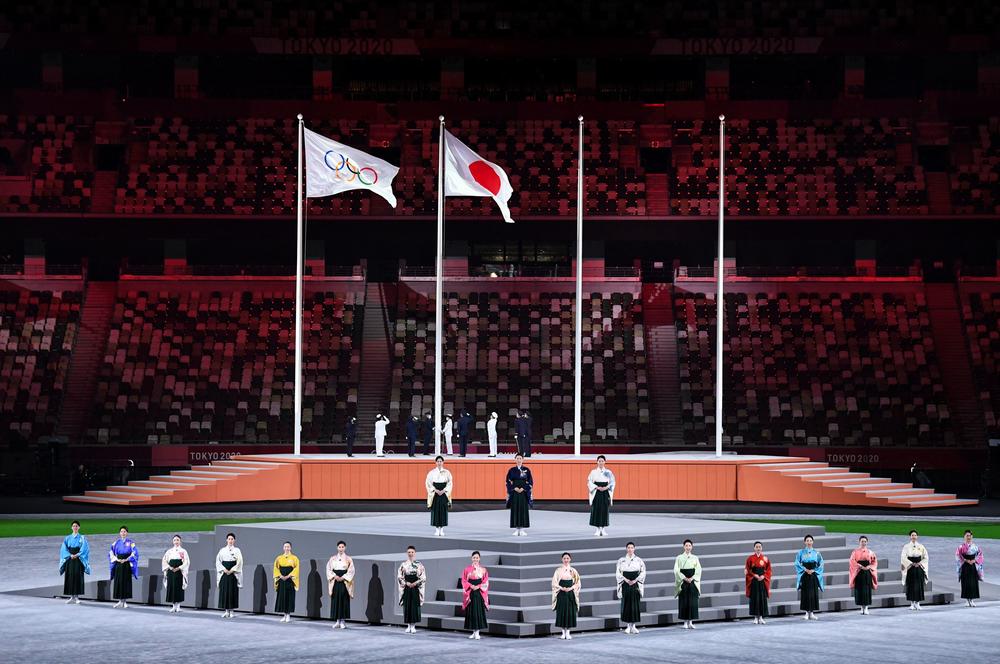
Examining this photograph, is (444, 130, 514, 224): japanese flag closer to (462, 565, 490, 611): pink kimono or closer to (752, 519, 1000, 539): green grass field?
(752, 519, 1000, 539): green grass field

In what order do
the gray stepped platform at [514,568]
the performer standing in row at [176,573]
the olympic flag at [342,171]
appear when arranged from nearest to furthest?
the gray stepped platform at [514,568]
the performer standing in row at [176,573]
the olympic flag at [342,171]

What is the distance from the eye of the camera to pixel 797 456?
46.3 m

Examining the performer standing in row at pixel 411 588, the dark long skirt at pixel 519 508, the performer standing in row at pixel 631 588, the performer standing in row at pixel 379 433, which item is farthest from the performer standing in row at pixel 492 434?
the performer standing in row at pixel 411 588

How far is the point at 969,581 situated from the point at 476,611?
9101 mm

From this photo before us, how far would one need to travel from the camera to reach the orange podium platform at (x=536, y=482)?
4041 cm

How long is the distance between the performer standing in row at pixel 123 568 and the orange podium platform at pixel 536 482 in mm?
15545

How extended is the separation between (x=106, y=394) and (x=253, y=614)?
26.4m

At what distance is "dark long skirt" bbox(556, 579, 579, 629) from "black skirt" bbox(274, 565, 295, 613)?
451 centimetres

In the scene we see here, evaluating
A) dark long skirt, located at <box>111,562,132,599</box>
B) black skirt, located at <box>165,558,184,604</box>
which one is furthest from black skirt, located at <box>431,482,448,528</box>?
dark long skirt, located at <box>111,562,132,599</box>

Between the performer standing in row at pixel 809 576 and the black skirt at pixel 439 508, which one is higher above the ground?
the black skirt at pixel 439 508

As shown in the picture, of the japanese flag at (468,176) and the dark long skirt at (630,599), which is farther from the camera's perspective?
the japanese flag at (468,176)

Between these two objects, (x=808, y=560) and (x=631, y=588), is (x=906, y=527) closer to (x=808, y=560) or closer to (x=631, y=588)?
(x=808, y=560)

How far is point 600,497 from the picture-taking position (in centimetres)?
2612

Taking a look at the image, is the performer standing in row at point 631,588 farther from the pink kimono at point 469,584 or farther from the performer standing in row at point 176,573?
the performer standing in row at point 176,573
